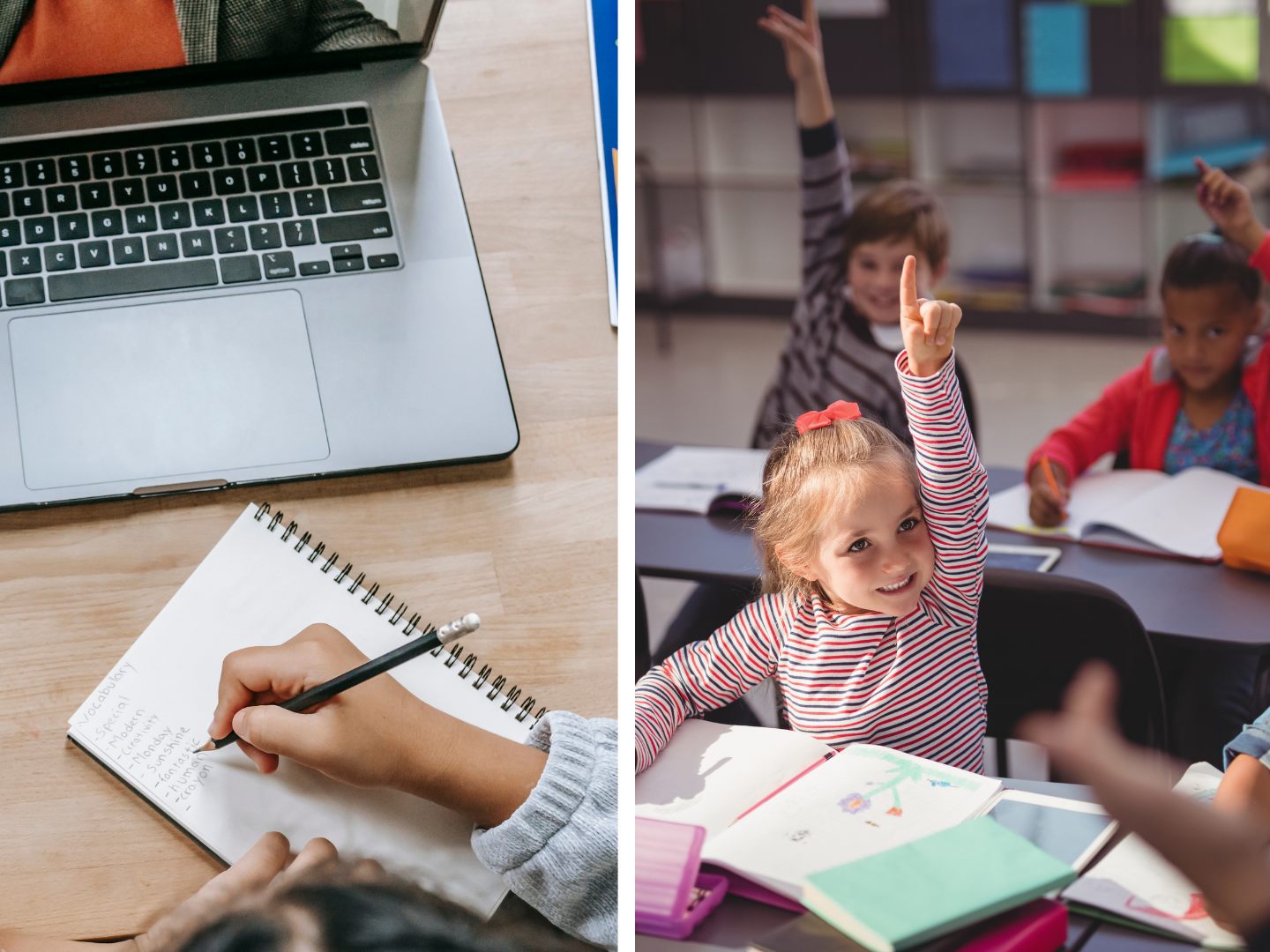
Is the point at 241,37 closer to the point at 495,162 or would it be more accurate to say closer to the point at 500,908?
the point at 495,162

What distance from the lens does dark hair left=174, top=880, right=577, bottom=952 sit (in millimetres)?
674

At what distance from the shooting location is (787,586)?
700mm

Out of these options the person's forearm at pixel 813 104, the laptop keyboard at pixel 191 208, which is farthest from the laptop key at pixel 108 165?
the person's forearm at pixel 813 104

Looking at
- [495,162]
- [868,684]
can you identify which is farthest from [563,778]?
[495,162]

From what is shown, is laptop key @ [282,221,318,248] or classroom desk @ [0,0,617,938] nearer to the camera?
classroom desk @ [0,0,617,938]

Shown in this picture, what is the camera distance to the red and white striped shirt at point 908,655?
2.09ft

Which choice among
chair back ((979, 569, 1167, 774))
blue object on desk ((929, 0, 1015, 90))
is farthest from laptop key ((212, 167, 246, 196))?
blue object on desk ((929, 0, 1015, 90))

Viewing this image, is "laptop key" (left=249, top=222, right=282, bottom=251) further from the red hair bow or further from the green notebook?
the green notebook

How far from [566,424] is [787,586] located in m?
0.24

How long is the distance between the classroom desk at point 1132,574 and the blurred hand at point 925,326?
203 millimetres

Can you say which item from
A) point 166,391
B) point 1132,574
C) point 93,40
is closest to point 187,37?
point 93,40

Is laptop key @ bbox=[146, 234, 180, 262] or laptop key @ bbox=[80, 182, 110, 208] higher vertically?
laptop key @ bbox=[80, 182, 110, 208]

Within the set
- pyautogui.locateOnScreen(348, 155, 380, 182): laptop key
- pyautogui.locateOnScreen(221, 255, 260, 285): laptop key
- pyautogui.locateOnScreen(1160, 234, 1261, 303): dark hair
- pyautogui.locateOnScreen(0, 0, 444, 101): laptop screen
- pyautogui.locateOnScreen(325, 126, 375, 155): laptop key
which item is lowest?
pyautogui.locateOnScreen(1160, 234, 1261, 303): dark hair

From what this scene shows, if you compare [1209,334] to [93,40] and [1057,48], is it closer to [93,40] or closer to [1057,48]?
[93,40]
